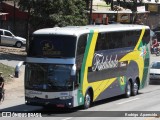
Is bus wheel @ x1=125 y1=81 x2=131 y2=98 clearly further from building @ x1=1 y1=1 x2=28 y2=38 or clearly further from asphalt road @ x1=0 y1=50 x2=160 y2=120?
building @ x1=1 y1=1 x2=28 y2=38

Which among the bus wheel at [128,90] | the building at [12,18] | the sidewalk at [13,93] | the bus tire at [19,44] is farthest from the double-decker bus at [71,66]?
the building at [12,18]

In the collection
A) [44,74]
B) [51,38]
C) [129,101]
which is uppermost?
[51,38]

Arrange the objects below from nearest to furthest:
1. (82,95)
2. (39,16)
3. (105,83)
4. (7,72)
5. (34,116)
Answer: (34,116) < (82,95) < (105,83) < (7,72) < (39,16)

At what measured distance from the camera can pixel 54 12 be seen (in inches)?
1698

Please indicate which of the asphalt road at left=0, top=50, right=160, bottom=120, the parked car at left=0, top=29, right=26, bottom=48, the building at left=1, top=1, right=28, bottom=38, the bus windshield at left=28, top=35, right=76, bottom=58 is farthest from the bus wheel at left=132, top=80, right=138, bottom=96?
the building at left=1, top=1, right=28, bottom=38

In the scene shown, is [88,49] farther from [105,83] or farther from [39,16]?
[39,16]

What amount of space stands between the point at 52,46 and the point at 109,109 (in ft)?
12.9

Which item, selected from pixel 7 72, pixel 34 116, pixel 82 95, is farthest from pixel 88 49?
pixel 7 72

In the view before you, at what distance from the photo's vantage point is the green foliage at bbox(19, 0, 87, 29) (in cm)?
4225

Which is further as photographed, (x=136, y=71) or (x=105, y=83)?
(x=136, y=71)

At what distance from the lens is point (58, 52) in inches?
809

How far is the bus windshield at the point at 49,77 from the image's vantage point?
2027 centimetres

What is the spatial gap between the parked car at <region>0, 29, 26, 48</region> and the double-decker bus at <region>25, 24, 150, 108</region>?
27902 mm

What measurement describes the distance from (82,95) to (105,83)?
113 inches
